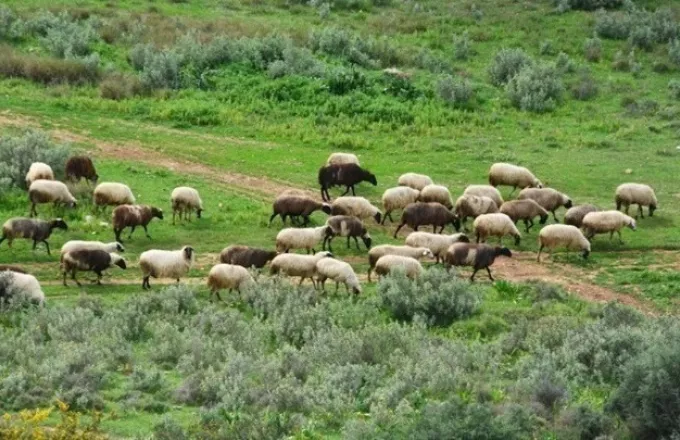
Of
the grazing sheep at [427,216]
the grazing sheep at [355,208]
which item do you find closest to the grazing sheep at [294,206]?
the grazing sheep at [355,208]

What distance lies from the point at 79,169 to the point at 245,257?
6.48 meters

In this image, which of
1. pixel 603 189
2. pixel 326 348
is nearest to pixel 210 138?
pixel 603 189

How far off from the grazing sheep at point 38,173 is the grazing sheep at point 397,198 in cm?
714

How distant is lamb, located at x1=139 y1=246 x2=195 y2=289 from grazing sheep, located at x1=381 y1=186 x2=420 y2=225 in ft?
18.5

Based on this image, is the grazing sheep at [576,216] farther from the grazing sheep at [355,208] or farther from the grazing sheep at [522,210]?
the grazing sheep at [355,208]

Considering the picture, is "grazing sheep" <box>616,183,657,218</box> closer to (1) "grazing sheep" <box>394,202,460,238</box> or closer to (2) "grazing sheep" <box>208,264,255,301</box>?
(1) "grazing sheep" <box>394,202,460,238</box>

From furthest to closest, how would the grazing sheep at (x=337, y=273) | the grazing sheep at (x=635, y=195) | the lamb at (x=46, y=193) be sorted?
the grazing sheep at (x=635, y=195) < the lamb at (x=46, y=193) < the grazing sheep at (x=337, y=273)

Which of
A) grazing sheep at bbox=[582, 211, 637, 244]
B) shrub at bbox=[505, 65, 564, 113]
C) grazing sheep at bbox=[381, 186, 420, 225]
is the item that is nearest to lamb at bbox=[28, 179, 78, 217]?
grazing sheep at bbox=[381, 186, 420, 225]

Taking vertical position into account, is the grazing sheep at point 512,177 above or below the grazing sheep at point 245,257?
above

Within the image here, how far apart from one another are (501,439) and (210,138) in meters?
20.5

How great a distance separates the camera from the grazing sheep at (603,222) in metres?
25.8

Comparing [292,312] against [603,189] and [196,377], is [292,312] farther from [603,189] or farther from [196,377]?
[603,189]

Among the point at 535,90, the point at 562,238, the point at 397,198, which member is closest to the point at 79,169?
the point at 397,198

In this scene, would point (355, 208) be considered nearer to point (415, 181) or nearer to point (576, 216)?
Answer: point (415, 181)
